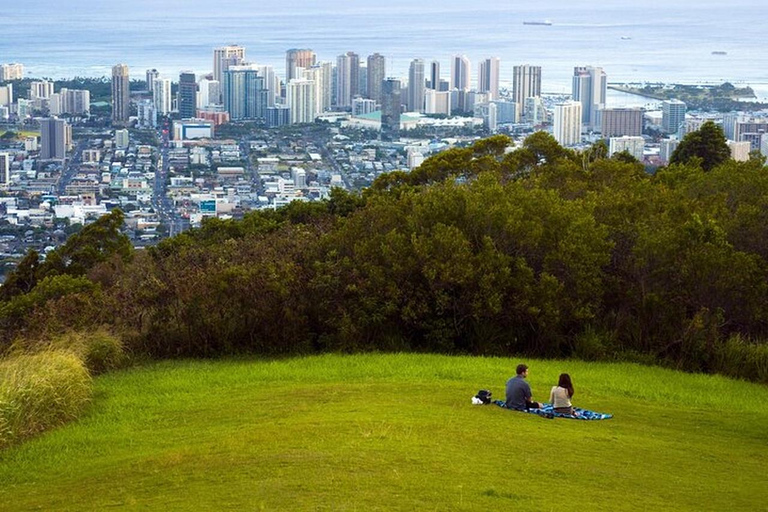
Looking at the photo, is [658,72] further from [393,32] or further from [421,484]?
[421,484]

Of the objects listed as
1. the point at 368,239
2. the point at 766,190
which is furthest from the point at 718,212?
the point at 368,239

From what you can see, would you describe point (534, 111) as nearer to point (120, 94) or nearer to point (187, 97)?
point (187, 97)

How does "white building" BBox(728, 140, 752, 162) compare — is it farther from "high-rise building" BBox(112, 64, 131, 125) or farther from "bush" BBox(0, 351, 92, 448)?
"high-rise building" BBox(112, 64, 131, 125)

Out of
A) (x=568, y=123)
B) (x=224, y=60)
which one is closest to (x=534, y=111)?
(x=568, y=123)

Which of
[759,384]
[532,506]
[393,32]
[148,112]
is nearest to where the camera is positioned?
[532,506]

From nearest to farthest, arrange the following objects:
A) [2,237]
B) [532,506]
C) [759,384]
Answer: [532,506], [759,384], [2,237]

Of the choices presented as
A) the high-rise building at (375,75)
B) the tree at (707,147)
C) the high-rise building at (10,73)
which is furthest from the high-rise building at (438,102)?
the tree at (707,147)

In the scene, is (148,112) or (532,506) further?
(148,112)
